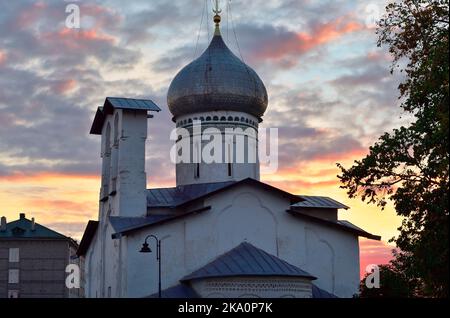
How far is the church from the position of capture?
87.8 feet

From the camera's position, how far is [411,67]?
17609 mm

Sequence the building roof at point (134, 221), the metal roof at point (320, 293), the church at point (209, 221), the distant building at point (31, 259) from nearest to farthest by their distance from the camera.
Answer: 1. the church at point (209, 221)
2. the building roof at point (134, 221)
3. the metal roof at point (320, 293)
4. the distant building at point (31, 259)

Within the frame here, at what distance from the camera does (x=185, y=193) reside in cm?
3244

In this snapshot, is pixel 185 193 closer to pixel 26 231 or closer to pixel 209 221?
pixel 209 221

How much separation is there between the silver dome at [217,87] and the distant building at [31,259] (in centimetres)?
3185

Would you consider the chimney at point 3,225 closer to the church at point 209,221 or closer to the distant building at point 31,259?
the distant building at point 31,259

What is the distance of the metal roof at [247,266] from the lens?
85.3ft

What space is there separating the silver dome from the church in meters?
0.04

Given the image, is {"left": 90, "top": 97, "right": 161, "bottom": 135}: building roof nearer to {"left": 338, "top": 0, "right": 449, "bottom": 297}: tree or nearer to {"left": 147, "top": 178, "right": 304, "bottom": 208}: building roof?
{"left": 147, "top": 178, "right": 304, "bottom": 208}: building roof

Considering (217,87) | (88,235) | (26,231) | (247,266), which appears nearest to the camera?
(247,266)

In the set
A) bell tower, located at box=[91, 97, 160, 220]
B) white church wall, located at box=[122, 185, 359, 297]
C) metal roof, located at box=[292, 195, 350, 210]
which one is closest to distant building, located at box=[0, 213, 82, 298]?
bell tower, located at box=[91, 97, 160, 220]

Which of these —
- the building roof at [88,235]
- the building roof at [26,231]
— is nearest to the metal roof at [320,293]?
the building roof at [88,235]

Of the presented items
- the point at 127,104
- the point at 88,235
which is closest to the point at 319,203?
the point at 127,104

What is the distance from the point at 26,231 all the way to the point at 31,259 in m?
2.20
